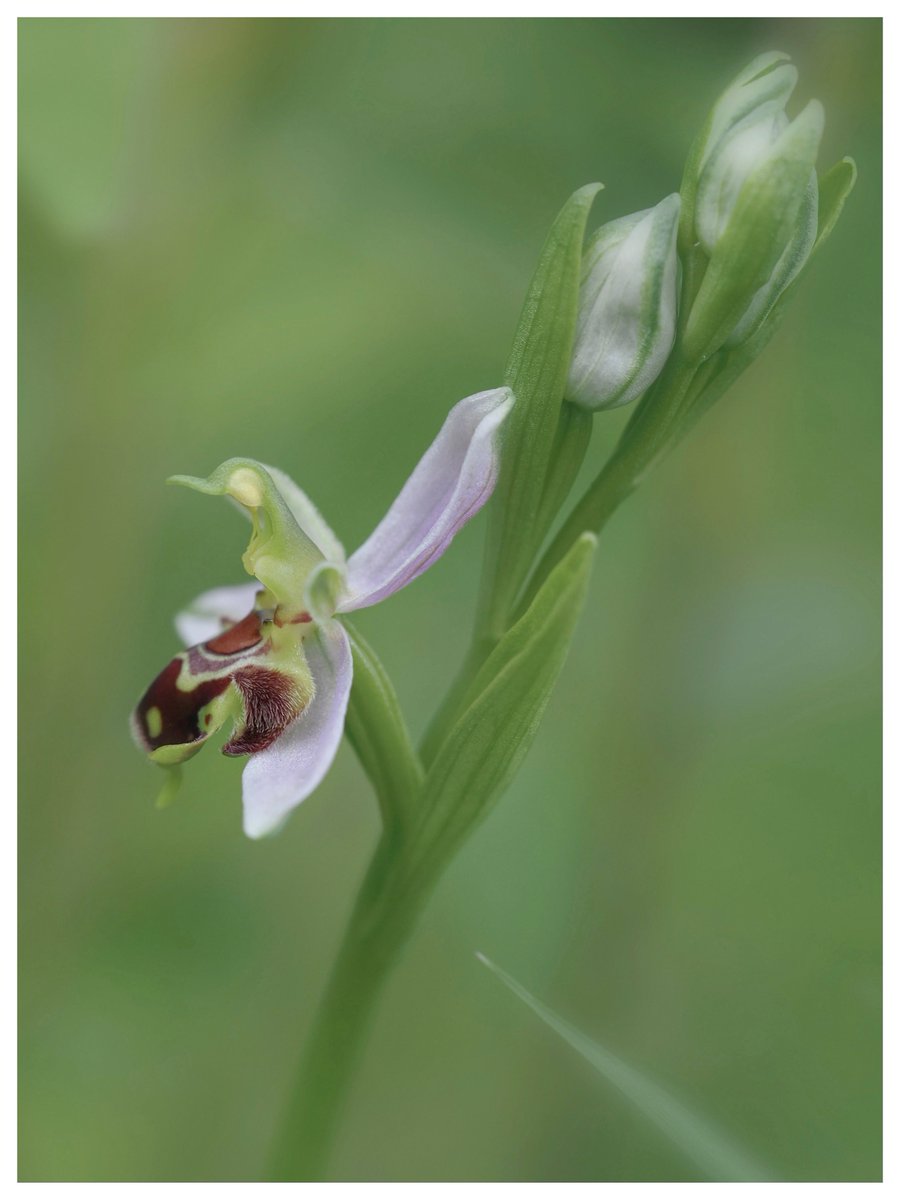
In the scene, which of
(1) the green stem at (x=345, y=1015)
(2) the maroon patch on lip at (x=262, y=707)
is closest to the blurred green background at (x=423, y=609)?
(1) the green stem at (x=345, y=1015)

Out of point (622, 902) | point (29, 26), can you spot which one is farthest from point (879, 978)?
point (29, 26)

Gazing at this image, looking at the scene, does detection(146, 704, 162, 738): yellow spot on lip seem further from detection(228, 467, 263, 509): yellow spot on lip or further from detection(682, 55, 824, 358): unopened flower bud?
detection(682, 55, 824, 358): unopened flower bud

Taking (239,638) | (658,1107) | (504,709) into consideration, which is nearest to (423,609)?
(239,638)

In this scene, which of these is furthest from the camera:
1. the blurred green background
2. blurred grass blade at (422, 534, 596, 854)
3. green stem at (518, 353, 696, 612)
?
the blurred green background

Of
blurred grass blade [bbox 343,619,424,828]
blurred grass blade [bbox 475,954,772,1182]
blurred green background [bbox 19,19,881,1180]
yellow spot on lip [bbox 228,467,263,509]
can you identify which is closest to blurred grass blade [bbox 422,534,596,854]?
blurred grass blade [bbox 343,619,424,828]

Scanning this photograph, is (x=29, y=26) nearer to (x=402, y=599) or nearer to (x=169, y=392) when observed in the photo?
(x=169, y=392)

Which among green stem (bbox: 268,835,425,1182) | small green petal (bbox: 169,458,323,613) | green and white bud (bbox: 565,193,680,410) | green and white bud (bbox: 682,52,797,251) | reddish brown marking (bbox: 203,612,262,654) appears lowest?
green stem (bbox: 268,835,425,1182)

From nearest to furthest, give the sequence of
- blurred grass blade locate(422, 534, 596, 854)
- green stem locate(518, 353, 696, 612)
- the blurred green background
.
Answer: blurred grass blade locate(422, 534, 596, 854)
green stem locate(518, 353, 696, 612)
the blurred green background

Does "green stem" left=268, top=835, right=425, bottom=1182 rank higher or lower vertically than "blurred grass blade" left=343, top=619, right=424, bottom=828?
lower

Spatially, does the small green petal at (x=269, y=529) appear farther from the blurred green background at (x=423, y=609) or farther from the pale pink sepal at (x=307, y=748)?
the blurred green background at (x=423, y=609)
